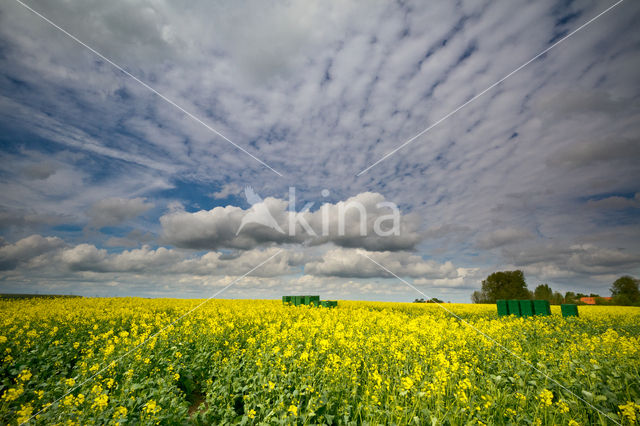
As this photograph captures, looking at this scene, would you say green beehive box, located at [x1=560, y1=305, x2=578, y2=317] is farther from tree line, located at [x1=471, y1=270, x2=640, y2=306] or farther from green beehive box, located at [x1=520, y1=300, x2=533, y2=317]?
tree line, located at [x1=471, y1=270, x2=640, y2=306]

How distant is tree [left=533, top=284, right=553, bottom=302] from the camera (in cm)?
6519

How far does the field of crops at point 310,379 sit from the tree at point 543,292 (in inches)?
2774

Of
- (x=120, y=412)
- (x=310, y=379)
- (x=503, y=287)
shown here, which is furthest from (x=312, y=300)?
(x=503, y=287)

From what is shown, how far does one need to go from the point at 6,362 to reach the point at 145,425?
7480 millimetres

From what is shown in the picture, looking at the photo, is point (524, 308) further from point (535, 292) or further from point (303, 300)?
point (535, 292)

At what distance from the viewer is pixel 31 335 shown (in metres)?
9.15

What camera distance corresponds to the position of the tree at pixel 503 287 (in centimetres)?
6095

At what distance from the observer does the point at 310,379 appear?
552 cm

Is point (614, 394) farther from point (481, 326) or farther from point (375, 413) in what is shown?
point (481, 326)

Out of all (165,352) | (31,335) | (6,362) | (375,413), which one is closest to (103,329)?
(31,335)

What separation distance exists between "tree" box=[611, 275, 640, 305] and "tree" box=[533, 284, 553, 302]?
1163 cm

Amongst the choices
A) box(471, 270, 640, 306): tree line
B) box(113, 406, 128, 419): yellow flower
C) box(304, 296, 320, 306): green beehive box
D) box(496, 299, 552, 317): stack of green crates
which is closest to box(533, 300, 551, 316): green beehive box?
box(496, 299, 552, 317): stack of green crates

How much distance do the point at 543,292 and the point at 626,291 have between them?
15.1 m

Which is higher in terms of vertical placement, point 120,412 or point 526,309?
point 120,412
